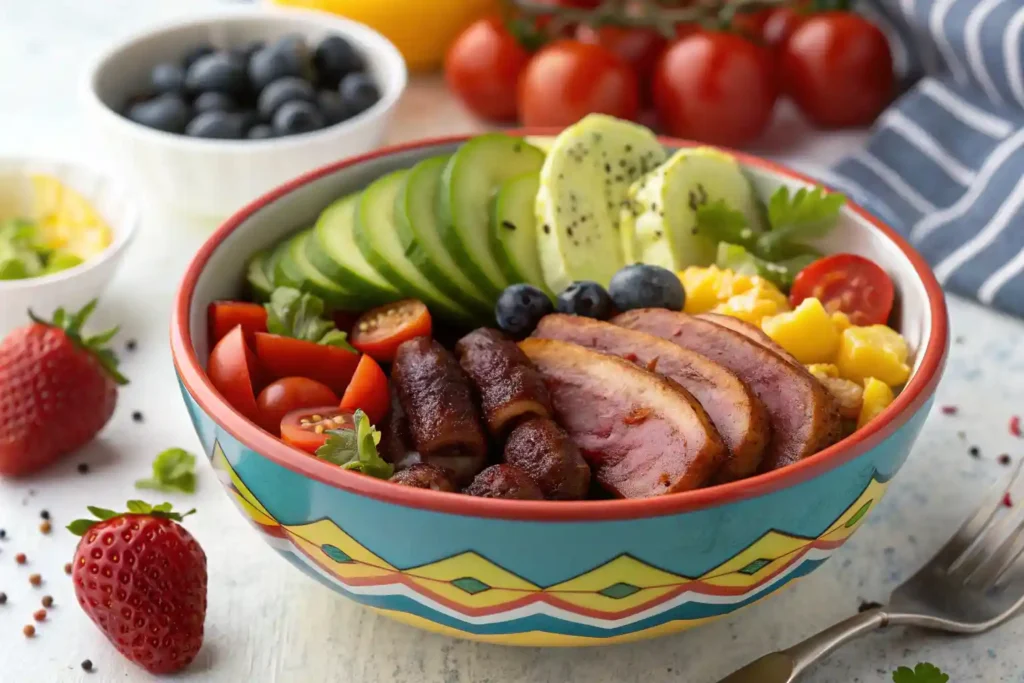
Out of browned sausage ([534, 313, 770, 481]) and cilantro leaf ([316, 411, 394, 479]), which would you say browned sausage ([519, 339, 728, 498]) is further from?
cilantro leaf ([316, 411, 394, 479])

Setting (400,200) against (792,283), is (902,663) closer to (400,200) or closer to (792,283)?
(792,283)

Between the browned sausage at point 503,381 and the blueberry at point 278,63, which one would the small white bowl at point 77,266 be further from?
the browned sausage at point 503,381

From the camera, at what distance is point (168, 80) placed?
3.37 meters

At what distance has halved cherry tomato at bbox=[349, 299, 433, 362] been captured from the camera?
7.35ft

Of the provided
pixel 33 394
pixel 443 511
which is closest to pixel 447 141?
pixel 33 394

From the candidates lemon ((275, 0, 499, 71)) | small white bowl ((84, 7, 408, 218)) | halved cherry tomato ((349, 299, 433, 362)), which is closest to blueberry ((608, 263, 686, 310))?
halved cherry tomato ((349, 299, 433, 362))

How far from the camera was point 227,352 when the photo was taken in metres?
2.12

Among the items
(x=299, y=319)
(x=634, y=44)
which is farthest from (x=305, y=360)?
(x=634, y=44)

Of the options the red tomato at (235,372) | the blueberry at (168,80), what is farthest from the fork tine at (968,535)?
the blueberry at (168,80)

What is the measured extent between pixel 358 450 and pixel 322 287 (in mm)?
579

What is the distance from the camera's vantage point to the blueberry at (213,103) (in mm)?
3289

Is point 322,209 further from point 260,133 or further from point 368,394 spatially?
point 260,133

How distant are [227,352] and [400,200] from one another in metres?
0.52

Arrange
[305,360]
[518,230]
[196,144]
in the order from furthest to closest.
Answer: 1. [196,144]
2. [518,230]
3. [305,360]
